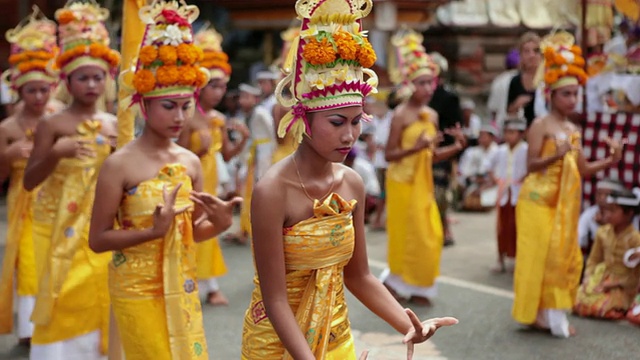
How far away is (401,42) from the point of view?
7.65 m

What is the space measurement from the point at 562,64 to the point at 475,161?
661 cm

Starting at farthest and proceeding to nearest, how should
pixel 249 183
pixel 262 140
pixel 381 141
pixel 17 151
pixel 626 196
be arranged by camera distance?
pixel 381 141 < pixel 249 183 < pixel 262 140 < pixel 626 196 < pixel 17 151

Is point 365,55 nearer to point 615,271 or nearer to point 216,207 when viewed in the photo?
point 216,207

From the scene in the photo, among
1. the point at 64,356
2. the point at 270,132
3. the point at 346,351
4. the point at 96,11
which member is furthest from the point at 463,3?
the point at 346,351

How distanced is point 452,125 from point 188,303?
6.57m

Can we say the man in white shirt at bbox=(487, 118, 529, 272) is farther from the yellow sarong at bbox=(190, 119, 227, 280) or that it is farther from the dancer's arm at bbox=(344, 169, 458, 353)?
the dancer's arm at bbox=(344, 169, 458, 353)

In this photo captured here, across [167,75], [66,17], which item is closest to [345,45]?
[167,75]

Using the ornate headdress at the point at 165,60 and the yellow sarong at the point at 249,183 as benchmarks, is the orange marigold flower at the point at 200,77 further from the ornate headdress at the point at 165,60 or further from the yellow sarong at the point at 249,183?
the yellow sarong at the point at 249,183

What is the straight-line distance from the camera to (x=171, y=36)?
4176 millimetres

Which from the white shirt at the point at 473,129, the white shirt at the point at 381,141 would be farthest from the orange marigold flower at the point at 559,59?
the white shirt at the point at 473,129

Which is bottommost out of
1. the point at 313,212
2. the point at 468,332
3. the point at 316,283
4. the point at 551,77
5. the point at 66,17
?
the point at 468,332

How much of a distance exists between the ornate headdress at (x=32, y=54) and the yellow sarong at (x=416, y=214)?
293 cm

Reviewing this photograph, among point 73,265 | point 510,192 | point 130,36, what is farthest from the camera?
point 510,192

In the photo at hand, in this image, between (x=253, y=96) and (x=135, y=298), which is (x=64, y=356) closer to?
(x=135, y=298)
